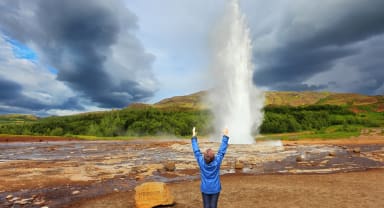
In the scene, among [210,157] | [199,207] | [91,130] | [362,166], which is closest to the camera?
[210,157]

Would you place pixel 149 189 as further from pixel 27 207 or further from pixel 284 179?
pixel 284 179

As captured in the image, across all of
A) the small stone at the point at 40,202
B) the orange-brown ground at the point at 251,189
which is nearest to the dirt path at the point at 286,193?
the orange-brown ground at the point at 251,189

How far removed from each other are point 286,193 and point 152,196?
544 centimetres

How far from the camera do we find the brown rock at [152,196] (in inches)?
390

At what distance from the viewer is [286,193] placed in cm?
1170

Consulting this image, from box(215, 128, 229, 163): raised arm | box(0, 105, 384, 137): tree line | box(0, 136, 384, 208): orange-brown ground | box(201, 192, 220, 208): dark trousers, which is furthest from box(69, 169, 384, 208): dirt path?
box(0, 105, 384, 137): tree line

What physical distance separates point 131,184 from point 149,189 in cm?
490

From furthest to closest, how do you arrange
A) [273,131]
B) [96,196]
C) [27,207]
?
[273,131] < [96,196] < [27,207]

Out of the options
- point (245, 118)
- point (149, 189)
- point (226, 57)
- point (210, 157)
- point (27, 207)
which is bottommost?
point (27, 207)

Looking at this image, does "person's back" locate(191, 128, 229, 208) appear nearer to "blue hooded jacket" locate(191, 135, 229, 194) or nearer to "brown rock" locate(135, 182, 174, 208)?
"blue hooded jacket" locate(191, 135, 229, 194)

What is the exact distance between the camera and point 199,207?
1000 cm

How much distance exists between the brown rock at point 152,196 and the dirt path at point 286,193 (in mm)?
537

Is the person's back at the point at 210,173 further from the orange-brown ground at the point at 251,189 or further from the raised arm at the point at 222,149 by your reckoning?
the orange-brown ground at the point at 251,189

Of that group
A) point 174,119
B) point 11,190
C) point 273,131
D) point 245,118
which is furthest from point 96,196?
point 174,119
